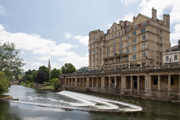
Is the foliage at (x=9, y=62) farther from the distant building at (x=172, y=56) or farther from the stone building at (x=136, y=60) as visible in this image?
the distant building at (x=172, y=56)

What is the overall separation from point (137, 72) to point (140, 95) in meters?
7.48

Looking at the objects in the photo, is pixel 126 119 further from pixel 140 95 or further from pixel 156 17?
pixel 156 17

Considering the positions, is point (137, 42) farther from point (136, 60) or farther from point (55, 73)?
point (55, 73)

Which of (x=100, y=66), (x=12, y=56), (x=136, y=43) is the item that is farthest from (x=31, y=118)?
(x=100, y=66)

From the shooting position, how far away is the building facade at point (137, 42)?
63219 mm

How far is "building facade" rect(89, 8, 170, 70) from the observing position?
63.2m

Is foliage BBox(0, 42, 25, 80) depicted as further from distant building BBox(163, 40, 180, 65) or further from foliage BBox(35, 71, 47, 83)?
foliage BBox(35, 71, 47, 83)

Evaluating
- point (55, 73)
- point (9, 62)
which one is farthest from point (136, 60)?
point (55, 73)

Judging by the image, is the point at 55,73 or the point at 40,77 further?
the point at 55,73

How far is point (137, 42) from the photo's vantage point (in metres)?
67.9

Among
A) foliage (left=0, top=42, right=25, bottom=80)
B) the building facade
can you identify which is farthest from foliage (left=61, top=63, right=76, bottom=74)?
foliage (left=0, top=42, right=25, bottom=80)

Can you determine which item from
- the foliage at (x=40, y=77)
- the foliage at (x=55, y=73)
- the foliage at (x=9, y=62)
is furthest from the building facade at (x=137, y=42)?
the foliage at (x=55, y=73)

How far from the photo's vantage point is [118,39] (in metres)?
80.9

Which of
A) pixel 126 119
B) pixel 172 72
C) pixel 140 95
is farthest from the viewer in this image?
pixel 140 95
